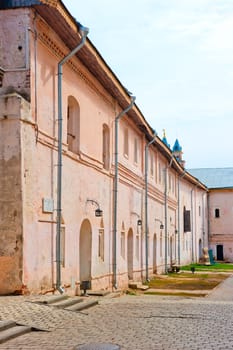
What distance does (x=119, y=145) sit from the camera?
21.8 m

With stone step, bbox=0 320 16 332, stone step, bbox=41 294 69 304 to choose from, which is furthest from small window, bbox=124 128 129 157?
stone step, bbox=0 320 16 332

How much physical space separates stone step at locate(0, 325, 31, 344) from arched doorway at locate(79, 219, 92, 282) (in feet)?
28.4

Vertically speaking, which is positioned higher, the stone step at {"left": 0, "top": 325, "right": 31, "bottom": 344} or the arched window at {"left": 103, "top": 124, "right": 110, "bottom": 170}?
the arched window at {"left": 103, "top": 124, "right": 110, "bottom": 170}

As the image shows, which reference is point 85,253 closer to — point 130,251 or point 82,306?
point 82,306

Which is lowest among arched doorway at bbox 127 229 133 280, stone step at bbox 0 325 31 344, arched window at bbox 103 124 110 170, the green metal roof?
stone step at bbox 0 325 31 344

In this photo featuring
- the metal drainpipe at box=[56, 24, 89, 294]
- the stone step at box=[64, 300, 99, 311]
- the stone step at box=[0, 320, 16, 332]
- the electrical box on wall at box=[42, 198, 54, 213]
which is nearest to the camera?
the stone step at box=[0, 320, 16, 332]

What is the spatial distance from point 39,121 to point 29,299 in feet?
13.5

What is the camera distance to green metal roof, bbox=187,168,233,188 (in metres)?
59.8

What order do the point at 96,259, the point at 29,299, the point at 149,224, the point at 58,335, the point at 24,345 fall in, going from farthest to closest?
the point at 149,224 < the point at 96,259 < the point at 29,299 < the point at 58,335 < the point at 24,345

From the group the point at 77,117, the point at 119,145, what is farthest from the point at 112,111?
the point at 77,117

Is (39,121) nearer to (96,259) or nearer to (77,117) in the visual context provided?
(77,117)

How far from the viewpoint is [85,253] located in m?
17.4

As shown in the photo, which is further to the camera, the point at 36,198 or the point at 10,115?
the point at 36,198

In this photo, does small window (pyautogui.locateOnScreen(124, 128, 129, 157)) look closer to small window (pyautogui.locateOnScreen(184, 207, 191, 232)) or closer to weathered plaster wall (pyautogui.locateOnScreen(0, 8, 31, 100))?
weathered plaster wall (pyautogui.locateOnScreen(0, 8, 31, 100))
